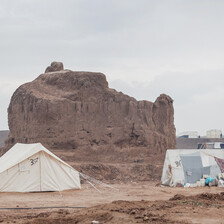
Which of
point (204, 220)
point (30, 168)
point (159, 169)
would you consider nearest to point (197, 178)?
point (30, 168)

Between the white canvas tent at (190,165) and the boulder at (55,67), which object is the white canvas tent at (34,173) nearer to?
the white canvas tent at (190,165)

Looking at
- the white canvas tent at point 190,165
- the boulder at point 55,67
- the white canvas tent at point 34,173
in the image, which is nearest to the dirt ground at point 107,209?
the white canvas tent at point 34,173

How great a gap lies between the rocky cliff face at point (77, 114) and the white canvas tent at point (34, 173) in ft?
41.2

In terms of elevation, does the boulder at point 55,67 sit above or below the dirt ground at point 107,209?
above

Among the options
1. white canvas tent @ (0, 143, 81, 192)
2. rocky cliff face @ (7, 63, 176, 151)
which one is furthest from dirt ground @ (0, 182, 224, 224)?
rocky cliff face @ (7, 63, 176, 151)

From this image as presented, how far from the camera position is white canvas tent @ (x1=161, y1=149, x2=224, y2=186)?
22.7m

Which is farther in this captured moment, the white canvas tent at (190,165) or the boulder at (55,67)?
the boulder at (55,67)

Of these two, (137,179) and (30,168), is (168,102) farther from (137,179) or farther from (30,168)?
(30,168)

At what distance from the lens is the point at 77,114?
3362cm

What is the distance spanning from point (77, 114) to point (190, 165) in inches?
504

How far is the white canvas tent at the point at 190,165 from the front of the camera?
74.6 ft

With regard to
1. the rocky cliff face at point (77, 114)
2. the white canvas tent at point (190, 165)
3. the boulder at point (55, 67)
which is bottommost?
the white canvas tent at point (190, 165)

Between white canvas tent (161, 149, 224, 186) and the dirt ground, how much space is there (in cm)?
387

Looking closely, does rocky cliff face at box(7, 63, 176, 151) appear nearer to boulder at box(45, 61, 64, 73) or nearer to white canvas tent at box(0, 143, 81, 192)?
boulder at box(45, 61, 64, 73)
